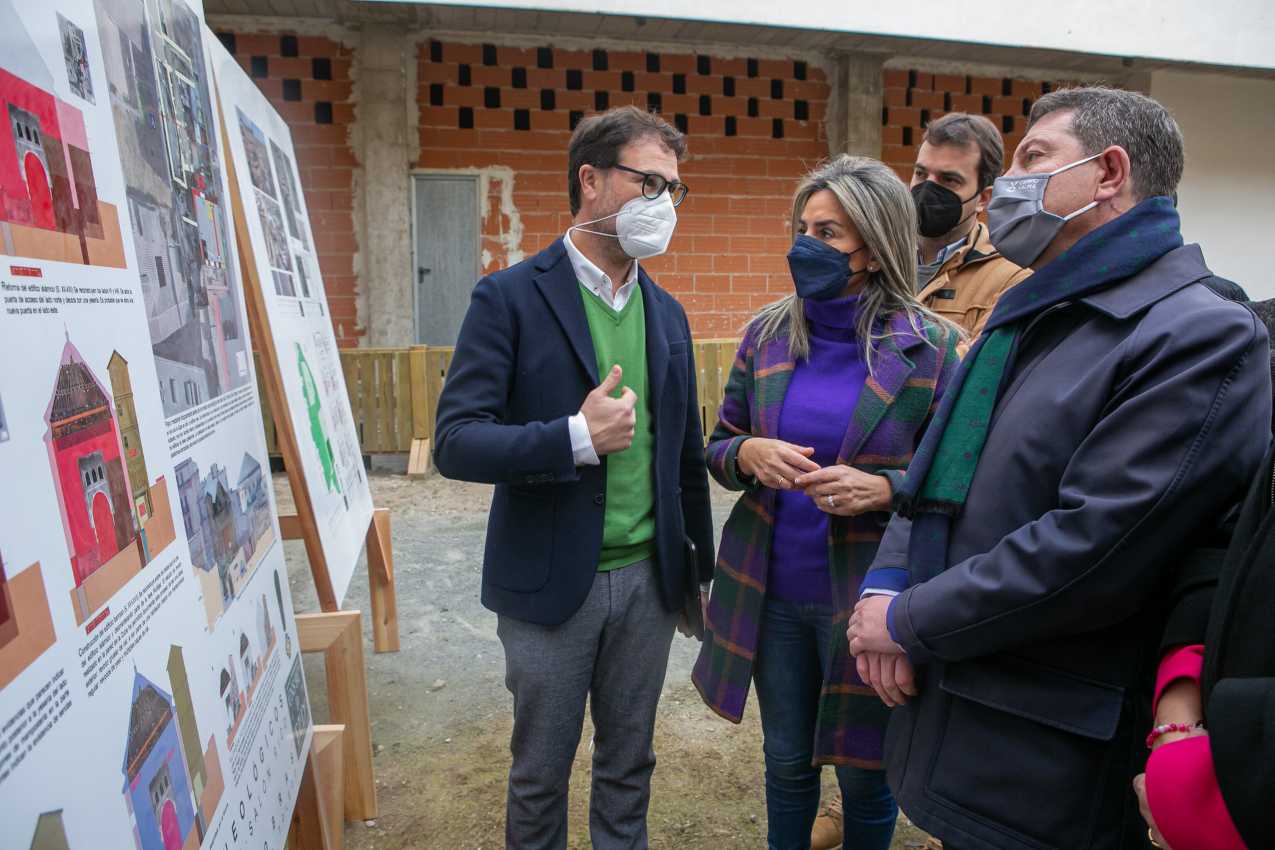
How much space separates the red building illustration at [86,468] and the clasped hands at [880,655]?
43.2 inches

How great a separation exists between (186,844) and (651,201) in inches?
58.7

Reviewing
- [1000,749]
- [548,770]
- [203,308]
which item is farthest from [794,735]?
[203,308]

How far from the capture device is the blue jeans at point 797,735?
6.29 feet

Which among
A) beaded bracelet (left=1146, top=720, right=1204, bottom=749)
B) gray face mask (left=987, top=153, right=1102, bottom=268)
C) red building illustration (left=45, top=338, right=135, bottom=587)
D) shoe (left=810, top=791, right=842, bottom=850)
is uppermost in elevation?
gray face mask (left=987, top=153, right=1102, bottom=268)

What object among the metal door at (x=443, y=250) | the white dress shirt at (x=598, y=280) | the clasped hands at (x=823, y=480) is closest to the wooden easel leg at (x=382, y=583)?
the white dress shirt at (x=598, y=280)

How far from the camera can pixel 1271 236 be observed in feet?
31.3

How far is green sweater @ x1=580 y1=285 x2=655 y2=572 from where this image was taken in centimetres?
190

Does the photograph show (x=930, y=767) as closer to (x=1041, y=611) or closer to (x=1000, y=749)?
(x=1000, y=749)

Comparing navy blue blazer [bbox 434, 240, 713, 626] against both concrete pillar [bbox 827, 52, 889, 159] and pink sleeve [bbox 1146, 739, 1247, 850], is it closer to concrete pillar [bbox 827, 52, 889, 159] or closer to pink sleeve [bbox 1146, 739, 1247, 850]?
pink sleeve [bbox 1146, 739, 1247, 850]

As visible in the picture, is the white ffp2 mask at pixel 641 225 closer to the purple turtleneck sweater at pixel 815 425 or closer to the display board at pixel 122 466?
the purple turtleneck sweater at pixel 815 425

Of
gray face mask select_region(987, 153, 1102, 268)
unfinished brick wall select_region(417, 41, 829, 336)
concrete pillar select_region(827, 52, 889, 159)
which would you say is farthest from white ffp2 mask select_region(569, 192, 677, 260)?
concrete pillar select_region(827, 52, 889, 159)

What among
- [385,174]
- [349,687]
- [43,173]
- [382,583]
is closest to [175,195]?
[43,173]

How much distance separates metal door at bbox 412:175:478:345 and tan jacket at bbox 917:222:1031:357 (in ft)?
18.5

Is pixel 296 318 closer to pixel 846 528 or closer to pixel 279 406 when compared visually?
pixel 279 406
